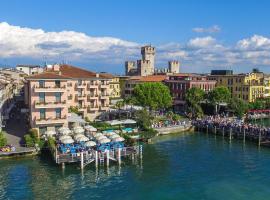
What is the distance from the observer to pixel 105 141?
189 ft

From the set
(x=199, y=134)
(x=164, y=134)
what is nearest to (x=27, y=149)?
(x=164, y=134)

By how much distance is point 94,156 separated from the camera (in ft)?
181

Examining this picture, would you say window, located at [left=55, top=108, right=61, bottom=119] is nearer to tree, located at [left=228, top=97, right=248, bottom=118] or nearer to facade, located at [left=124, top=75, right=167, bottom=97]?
tree, located at [left=228, top=97, right=248, bottom=118]

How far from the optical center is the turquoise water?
4347 cm

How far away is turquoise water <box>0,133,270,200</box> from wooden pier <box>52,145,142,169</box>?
1.17 m

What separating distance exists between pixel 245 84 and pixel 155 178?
8617 cm

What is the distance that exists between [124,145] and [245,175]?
1995cm

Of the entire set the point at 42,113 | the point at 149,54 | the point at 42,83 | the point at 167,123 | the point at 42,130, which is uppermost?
the point at 149,54

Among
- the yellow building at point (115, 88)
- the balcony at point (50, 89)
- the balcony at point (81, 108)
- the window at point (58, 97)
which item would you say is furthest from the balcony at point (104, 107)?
the yellow building at point (115, 88)

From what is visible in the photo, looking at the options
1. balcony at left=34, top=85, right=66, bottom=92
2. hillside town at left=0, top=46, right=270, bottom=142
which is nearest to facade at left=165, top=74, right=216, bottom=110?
hillside town at left=0, top=46, right=270, bottom=142

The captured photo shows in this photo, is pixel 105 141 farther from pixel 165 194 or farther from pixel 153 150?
pixel 165 194

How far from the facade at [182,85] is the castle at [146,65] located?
4371cm

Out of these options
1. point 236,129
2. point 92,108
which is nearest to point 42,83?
point 92,108

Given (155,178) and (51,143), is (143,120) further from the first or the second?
(155,178)
